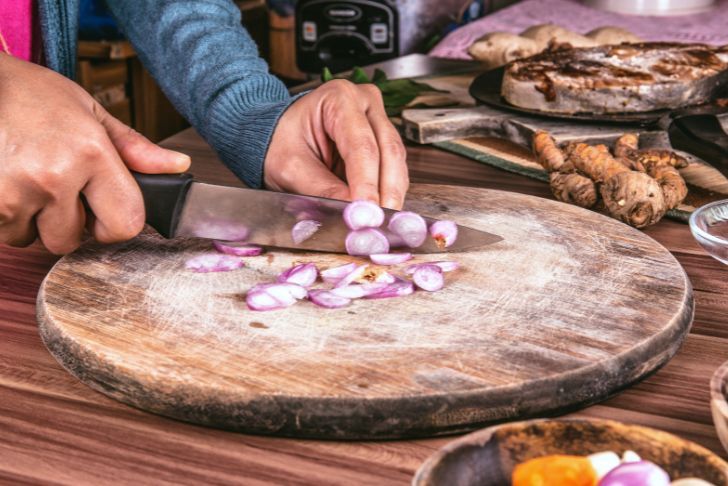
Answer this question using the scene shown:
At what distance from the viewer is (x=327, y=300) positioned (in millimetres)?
851

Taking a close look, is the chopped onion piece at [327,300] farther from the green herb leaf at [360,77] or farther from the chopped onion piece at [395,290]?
the green herb leaf at [360,77]

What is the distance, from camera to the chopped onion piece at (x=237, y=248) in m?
1.00

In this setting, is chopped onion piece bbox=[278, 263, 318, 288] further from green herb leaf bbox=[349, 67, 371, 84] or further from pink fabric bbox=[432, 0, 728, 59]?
pink fabric bbox=[432, 0, 728, 59]

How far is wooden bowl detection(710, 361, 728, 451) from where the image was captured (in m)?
0.56

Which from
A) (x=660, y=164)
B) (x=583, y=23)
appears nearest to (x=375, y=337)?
(x=660, y=164)

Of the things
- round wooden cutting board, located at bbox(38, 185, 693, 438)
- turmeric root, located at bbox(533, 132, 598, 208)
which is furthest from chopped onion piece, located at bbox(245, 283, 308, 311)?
turmeric root, located at bbox(533, 132, 598, 208)

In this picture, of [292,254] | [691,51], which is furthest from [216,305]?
[691,51]

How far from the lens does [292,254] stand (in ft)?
3.31

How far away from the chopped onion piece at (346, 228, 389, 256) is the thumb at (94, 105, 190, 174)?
0.20 m

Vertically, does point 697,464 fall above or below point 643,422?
above

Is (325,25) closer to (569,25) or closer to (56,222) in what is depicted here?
(569,25)

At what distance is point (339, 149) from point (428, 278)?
277mm

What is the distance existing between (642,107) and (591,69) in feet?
0.38

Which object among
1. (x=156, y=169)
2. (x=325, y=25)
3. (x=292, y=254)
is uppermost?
(x=156, y=169)
